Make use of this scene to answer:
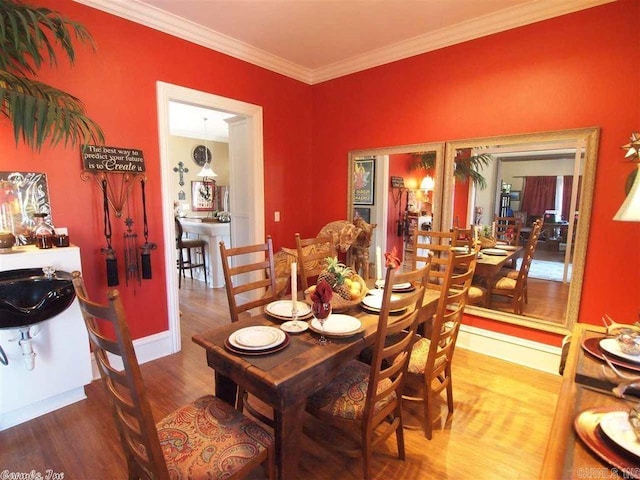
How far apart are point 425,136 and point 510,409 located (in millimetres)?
2386

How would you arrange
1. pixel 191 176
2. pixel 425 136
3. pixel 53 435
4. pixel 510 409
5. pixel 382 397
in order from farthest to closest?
1. pixel 191 176
2. pixel 425 136
3. pixel 510 409
4. pixel 53 435
5. pixel 382 397

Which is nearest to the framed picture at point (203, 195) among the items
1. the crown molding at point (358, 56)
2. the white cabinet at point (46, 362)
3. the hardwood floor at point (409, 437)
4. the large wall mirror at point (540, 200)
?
the crown molding at point (358, 56)

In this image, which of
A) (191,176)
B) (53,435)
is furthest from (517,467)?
(191,176)

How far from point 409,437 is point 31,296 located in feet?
7.78

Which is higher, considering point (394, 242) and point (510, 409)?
point (394, 242)

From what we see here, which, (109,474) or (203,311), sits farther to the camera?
(203,311)

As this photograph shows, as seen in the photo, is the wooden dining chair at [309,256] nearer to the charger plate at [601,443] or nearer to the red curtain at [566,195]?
the charger plate at [601,443]

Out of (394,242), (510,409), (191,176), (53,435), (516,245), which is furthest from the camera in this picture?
(191,176)

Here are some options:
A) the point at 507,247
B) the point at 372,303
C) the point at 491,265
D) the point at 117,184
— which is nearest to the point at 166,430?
the point at 372,303

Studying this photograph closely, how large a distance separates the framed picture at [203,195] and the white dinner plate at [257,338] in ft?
20.8

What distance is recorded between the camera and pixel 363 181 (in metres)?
3.74

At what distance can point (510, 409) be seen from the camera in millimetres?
2238

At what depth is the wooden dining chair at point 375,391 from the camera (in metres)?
1.41

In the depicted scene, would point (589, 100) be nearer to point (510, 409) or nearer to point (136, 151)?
point (510, 409)
